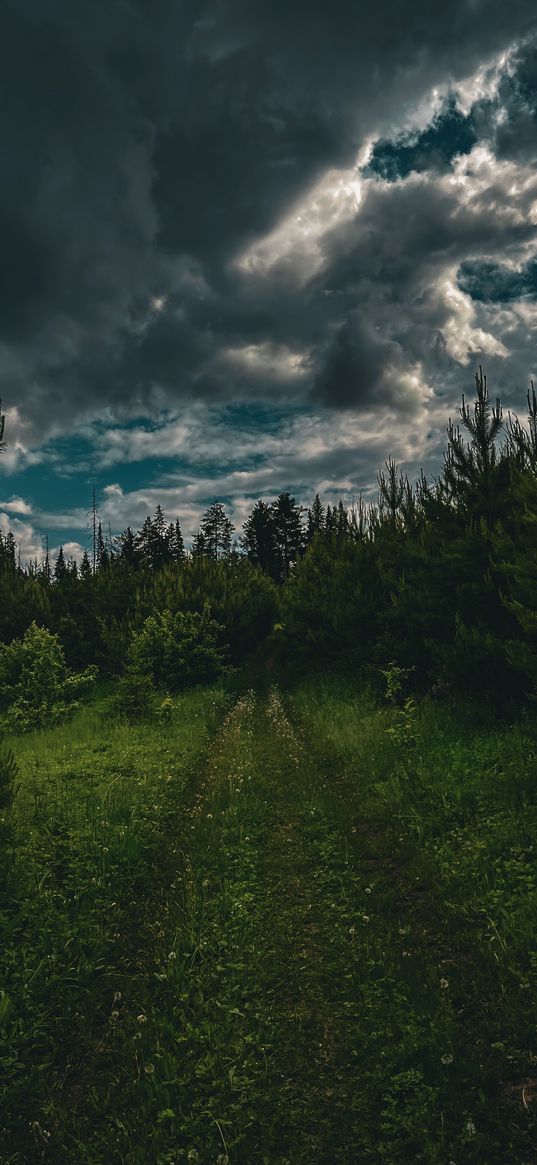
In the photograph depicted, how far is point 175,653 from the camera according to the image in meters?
25.4

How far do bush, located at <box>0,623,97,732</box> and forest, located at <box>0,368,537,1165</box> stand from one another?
919mm

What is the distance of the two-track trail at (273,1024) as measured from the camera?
3621mm

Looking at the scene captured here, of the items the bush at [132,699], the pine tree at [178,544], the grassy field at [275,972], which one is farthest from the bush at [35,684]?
the pine tree at [178,544]

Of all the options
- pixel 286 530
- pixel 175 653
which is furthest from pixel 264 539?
pixel 175 653

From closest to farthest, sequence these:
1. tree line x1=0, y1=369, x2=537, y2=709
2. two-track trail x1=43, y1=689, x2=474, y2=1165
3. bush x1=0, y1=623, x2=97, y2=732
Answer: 1. two-track trail x1=43, y1=689, x2=474, y2=1165
2. tree line x1=0, y1=369, x2=537, y2=709
3. bush x1=0, y1=623, x2=97, y2=732

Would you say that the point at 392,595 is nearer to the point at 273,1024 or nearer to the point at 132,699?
the point at 132,699

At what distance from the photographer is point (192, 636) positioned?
85.6ft

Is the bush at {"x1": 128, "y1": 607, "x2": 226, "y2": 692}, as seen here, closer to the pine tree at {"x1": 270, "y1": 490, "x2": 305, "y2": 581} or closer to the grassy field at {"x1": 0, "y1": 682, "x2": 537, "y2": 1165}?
the grassy field at {"x1": 0, "y1": 682, "x2": 537, "y2": 1165}

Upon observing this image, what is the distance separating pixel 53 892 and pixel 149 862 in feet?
4.37

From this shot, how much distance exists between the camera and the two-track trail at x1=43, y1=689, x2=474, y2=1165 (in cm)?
362

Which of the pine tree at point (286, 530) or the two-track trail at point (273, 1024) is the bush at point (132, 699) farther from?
the pine tree at point (286, 530)

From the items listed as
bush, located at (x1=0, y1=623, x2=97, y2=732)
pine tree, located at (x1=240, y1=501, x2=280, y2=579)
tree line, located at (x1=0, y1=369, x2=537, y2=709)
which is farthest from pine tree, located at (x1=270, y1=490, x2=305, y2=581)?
bush, located at (x1=0, y1=623, x2=97, y2=732)

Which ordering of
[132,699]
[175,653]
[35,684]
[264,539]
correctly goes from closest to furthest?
[132,699]
[35,684]
[175,653]
[264,539]

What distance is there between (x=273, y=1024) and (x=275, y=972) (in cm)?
65
